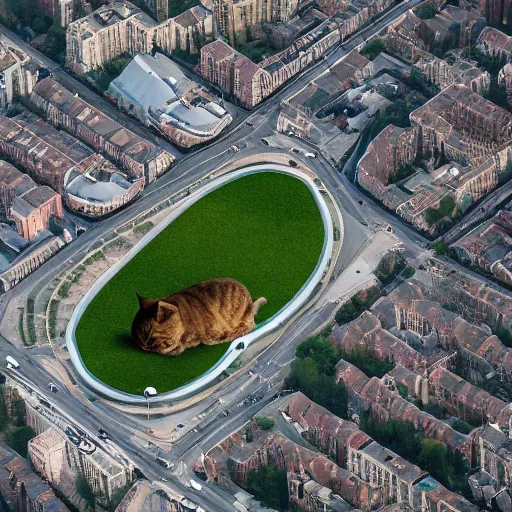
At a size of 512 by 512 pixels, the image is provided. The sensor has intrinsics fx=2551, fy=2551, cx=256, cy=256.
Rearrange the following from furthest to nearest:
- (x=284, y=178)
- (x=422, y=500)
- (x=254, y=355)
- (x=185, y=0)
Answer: (x=185, y=0) < (x=284, y=178) < (x=254, y=355) < (x=422, y=500)

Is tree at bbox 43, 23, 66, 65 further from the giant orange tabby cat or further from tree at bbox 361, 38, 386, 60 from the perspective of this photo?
the giant orange tabby cat

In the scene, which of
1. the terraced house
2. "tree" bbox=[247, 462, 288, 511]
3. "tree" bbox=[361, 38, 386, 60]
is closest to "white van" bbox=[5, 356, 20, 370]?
"tree" bbox=[247, 462, 288, 511]

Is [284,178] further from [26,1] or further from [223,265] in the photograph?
[26,1]

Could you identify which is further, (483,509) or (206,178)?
(206,178)

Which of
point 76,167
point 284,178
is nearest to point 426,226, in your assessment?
point 284,178

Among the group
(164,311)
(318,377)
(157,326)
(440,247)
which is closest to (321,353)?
(318,377)

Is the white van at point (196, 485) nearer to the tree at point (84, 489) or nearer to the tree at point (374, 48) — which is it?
the tree at point (84, 489)
